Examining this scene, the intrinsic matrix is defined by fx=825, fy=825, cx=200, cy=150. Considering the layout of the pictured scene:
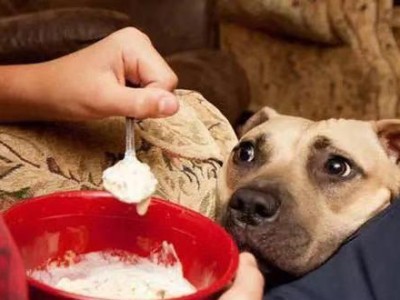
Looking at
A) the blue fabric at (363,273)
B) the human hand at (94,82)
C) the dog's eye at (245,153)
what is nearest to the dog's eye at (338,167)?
the dog's eye at (245,153)

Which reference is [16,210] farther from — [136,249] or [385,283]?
[385,283]

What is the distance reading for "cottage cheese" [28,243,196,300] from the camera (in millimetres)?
962

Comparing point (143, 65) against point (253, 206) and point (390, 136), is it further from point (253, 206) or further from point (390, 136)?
point (390, 136)

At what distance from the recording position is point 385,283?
1.11m

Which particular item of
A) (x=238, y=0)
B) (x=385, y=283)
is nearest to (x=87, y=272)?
(x=385, y=283)

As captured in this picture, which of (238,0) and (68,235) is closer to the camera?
(68,235)

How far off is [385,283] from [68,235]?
43 cm

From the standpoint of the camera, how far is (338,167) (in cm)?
154

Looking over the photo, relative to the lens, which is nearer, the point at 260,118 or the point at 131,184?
the point at 131,184

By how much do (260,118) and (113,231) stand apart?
0.75 metres

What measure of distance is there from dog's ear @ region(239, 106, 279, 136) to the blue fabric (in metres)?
0.58

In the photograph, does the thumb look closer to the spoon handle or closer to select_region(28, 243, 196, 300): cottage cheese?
the spoon handle

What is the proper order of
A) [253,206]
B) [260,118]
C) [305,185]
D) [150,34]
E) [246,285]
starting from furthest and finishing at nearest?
[150,34] → [260,118] → [305,185] → [253,206] → [246,285]

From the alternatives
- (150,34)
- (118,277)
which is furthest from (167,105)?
(150,34)
